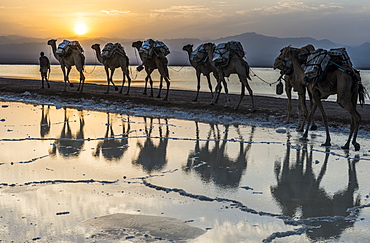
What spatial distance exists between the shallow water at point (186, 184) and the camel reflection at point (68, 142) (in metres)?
0.03

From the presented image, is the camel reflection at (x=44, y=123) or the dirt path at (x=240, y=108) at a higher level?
the dirt path at (x=240, y=108)

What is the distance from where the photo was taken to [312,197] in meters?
7.55

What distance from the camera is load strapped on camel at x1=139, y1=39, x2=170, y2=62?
2094 centimetres

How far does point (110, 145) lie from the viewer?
11539 mm

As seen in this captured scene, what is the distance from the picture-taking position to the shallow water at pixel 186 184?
→ 6.07m

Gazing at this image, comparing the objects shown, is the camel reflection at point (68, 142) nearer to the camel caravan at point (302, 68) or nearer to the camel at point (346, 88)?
the camel caravan at point (302, 68)

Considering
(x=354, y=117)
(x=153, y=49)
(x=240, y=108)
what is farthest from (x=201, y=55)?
(x=354, y=117)

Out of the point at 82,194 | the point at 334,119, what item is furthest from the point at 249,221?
the point at 334,119

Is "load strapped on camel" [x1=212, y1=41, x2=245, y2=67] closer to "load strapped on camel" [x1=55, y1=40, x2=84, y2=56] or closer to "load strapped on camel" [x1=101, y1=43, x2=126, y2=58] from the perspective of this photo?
"load strapped on camel" [x1=101, y1=43, x2=126, y2=58]

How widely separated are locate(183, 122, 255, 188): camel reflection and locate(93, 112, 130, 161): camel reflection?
1.53 metres

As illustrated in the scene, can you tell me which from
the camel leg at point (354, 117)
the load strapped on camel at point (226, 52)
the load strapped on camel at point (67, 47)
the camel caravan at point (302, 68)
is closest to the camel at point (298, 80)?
the camel caravan at point (302, 68)

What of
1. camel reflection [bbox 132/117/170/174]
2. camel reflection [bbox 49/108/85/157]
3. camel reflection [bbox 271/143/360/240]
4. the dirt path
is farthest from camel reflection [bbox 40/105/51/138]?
camel reflection [bbox 271/143/360/240]

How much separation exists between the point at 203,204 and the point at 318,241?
182cm

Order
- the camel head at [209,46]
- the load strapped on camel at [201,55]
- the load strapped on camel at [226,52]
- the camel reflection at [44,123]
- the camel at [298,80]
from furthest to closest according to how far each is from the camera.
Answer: the load strapped on camel at [201,55] → the camel head at [209,46] → the load strapped on camel at [226,52] → the camel reflection at [44,123] → the camel at [298,80]
